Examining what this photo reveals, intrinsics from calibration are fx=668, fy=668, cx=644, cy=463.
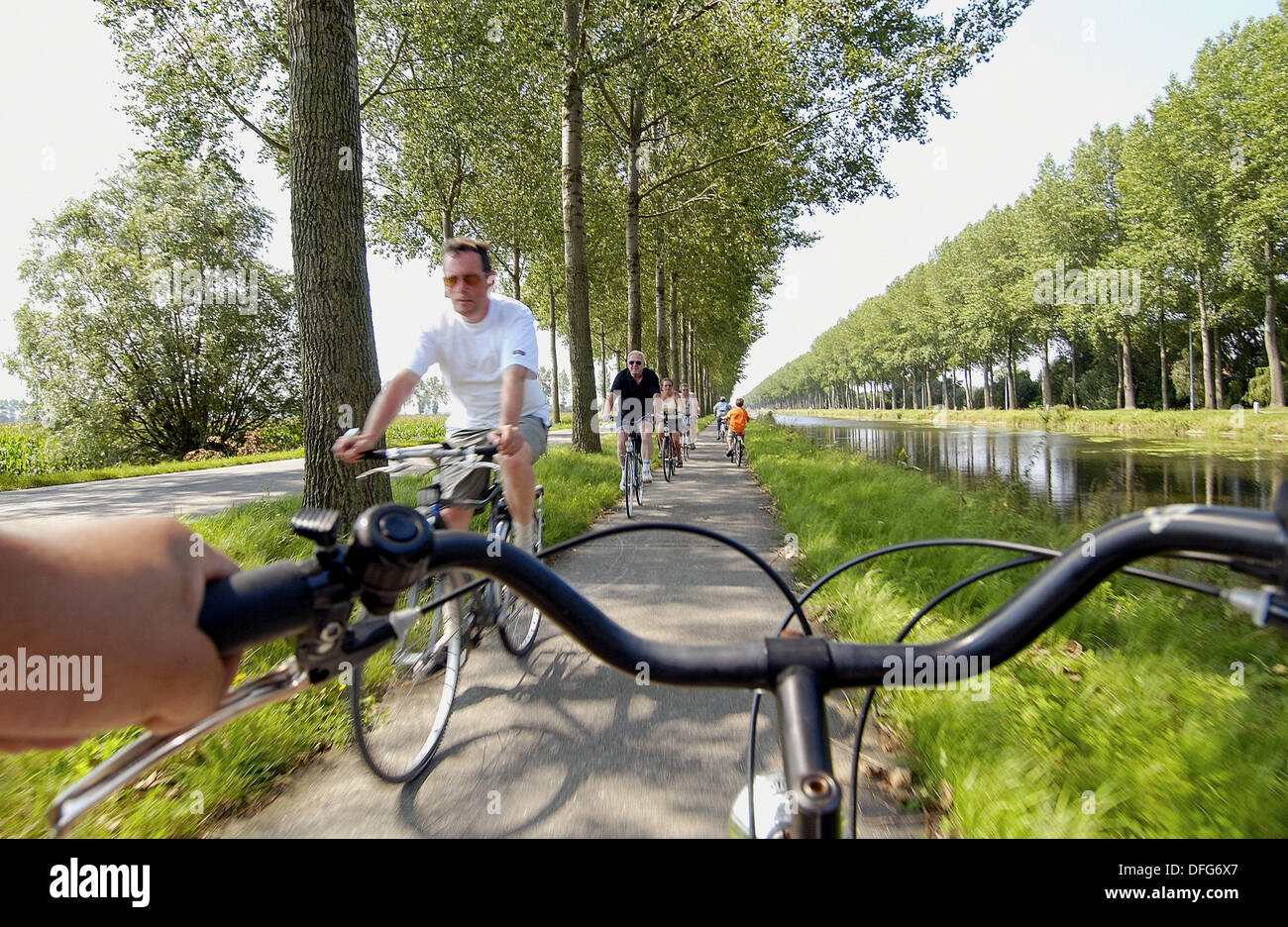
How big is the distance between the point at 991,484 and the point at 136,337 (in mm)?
29130

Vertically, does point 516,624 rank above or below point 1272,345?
below

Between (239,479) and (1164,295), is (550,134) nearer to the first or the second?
(239,479)

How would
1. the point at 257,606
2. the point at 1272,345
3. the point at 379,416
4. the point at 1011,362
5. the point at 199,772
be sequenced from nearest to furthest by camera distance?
the point at 257,606
the point at 199,772
the point at 379,416
the point at 1272,345
the point at 1011,362

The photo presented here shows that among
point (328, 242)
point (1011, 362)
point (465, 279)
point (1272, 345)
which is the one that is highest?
point (1011, 362)

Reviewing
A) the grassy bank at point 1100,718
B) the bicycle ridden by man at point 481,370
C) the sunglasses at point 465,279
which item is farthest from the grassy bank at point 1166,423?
the sunglasses at point 465,279

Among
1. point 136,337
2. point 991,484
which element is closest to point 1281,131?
point 991,484

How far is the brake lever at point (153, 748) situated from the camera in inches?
21.8

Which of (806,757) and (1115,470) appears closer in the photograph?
(806,757)

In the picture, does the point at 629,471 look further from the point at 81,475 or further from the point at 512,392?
the point at 81,475

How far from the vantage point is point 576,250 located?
14.3 metres

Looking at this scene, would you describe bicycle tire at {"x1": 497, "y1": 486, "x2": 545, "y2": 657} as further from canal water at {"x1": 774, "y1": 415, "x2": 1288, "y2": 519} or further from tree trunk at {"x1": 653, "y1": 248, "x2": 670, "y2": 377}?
tree trunk at {"x1": 653, "y1": 248, "x2": 670, "y2": 377}

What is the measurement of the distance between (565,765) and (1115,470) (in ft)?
62.3

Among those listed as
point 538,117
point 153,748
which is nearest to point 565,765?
point 153,748

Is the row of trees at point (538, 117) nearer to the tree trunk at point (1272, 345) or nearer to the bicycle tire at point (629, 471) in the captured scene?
the bicycle tire at point (629, 471)
